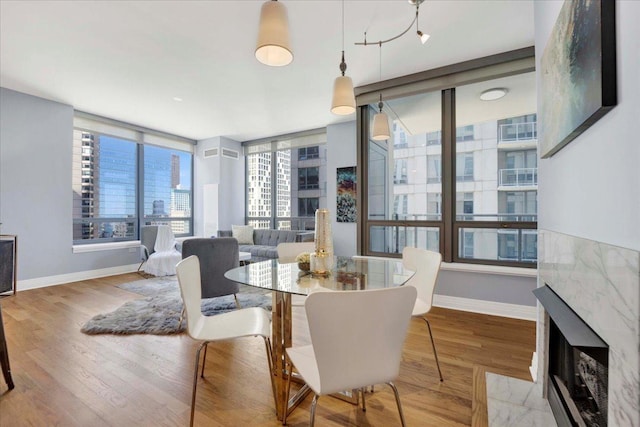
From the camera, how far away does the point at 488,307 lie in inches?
126

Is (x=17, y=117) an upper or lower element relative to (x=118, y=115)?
lower

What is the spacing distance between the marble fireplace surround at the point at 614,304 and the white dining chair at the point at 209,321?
1.36m

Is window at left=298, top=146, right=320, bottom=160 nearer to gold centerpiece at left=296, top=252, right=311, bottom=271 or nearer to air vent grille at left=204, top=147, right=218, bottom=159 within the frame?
air vent grille at left=204, top=147, right=218, bottom=159

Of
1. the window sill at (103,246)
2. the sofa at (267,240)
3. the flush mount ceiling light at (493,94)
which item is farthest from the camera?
the sofa at (267,240)

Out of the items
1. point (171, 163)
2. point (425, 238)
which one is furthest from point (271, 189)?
point (425, 238)

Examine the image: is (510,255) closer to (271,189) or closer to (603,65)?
(603,65)

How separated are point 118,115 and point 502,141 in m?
6.02

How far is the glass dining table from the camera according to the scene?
157cm

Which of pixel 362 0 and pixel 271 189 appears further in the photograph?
pixel 271 189

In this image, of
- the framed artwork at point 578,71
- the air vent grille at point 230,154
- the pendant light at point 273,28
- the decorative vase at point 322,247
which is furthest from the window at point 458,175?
the air vent grille at point 230,154

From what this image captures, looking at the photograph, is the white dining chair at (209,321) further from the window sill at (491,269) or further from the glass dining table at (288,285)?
the window sill at (491,269)

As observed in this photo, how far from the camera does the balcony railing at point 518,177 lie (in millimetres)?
3116

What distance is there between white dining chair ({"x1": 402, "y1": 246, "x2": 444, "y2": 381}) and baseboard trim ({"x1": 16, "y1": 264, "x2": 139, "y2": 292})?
5.27 metres

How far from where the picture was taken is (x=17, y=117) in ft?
13.4
